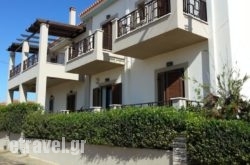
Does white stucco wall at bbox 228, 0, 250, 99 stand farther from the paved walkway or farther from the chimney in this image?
the chimney

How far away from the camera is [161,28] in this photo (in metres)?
12.6

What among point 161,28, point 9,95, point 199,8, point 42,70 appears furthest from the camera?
point 9,95

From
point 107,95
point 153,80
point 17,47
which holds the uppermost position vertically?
point 17,47

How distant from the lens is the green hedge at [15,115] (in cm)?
1920

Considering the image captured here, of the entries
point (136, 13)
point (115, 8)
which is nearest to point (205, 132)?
point (136, 13)

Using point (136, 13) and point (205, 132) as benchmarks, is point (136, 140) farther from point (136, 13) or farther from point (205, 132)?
point (136, 13)

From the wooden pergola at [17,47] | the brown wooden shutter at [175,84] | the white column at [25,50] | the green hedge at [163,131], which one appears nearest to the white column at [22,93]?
the white column at [25,50]

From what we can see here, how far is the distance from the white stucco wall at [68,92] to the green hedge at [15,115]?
313 centimetres

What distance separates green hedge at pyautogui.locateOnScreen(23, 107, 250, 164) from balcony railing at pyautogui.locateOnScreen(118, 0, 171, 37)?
14.4ft

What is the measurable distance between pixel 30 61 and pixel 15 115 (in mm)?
4574

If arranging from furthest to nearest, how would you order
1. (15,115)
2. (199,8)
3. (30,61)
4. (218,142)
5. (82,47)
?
1. (30,61)
2. (15,115)
3. (82,47)
4. (199,8)
5. (218,142)

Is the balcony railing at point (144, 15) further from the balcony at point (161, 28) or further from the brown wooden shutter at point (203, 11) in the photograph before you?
the brown wooden shutter at point (203, 11)

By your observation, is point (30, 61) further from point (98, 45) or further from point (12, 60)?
point (98, 45)

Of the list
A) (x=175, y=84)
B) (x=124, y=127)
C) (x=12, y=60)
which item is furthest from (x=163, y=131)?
(x=12, y=60)
